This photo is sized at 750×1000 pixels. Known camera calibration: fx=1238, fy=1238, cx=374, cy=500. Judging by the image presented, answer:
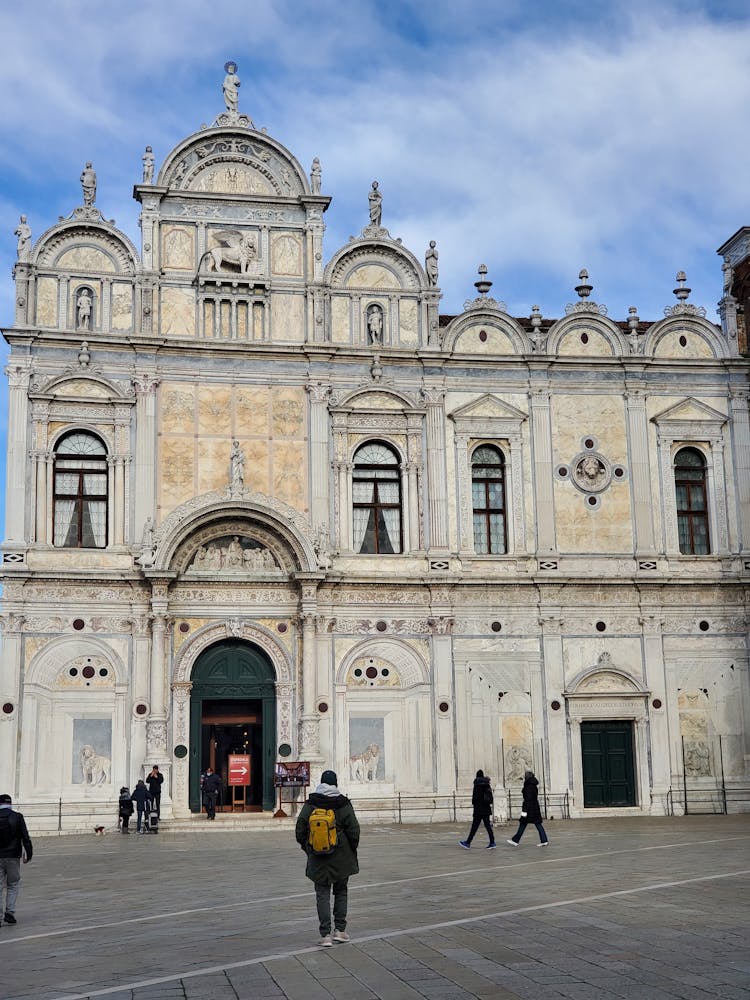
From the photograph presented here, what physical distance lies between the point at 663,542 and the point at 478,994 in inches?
977

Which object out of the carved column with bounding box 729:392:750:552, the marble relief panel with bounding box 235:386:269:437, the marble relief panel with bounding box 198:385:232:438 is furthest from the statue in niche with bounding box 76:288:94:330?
the carved column with bounding box 729:392:750:552

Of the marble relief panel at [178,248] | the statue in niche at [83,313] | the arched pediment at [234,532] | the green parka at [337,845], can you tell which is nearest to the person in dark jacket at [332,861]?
the green parka at [337,845]

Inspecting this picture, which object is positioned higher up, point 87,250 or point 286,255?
point 286,255

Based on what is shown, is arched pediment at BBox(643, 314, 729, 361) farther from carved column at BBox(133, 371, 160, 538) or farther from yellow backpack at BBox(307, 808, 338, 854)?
yellow backpack at BBox(307, 808, 338, 854)

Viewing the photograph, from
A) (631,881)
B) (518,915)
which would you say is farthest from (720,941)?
(631,881)

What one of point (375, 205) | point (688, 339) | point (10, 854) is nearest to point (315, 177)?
point (375, 205)

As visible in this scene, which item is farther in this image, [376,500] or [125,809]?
[376,500]

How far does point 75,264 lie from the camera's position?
3206cm

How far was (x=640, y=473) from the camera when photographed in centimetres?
3362

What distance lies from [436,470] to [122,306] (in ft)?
30.2

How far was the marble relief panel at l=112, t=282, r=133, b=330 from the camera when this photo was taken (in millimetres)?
31980

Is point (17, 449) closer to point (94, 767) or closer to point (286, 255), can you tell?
point (94, 767)

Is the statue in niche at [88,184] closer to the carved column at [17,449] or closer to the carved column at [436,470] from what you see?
the carved column at [17,449]

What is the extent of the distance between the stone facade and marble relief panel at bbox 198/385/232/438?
7cm
